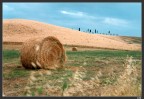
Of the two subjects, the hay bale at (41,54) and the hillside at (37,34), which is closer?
the hay bale at (41,54)

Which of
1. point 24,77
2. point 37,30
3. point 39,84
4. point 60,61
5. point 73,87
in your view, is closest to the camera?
point 73,87

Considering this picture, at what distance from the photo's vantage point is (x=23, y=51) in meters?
13.0

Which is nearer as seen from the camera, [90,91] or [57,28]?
[90,91]

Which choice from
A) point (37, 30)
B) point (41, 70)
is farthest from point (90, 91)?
point (37, 30)

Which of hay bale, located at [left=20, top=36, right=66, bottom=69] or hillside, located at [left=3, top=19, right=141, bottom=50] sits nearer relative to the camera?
hay bale, located at [left=20, top=36, right=66, bottom=69]

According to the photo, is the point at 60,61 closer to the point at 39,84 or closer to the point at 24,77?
the point at 24,77

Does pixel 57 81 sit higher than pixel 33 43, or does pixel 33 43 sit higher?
pixel 33 43

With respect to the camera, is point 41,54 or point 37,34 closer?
point 41,54

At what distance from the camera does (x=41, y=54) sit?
1290cm

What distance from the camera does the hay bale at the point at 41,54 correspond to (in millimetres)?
12828

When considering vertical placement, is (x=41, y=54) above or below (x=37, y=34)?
below

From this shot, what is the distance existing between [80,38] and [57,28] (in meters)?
3.62

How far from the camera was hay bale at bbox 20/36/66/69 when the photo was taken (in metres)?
12.8

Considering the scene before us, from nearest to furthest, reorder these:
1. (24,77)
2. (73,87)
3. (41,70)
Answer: (73,87) < (24,77) < (41,70)
